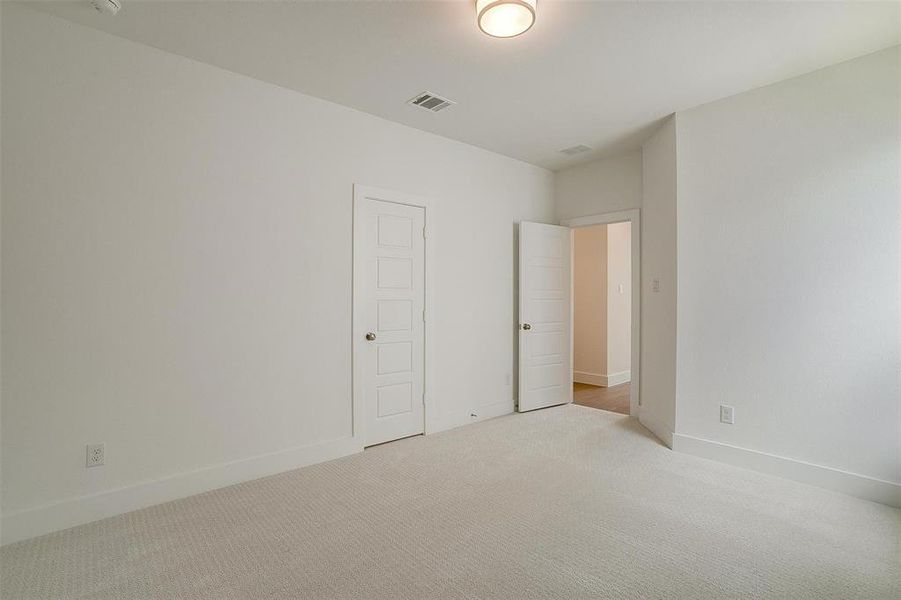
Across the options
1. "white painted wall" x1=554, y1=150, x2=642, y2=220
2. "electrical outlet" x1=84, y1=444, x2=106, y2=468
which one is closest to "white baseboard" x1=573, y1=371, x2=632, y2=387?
"white painted wall" x1=554, y1=150, x2=642, y2=220

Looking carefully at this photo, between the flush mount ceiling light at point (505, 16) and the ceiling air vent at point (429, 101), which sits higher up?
the ceiling air vent at point (429, 101)

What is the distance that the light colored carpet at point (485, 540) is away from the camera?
1.85 metres

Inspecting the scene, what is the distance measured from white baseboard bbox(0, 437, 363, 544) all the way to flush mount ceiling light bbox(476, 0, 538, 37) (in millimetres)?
3030

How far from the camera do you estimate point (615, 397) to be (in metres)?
5.50

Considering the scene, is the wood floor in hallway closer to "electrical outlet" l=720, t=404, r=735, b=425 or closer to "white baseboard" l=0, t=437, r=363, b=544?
"electrical outlet" l=720, t=404, r=735, b=425

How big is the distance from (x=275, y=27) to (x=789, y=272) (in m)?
3.69

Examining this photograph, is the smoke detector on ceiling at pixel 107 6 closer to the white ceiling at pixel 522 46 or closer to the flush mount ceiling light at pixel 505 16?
the white ceiling at pixel 522 46

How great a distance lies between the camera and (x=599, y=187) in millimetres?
4840

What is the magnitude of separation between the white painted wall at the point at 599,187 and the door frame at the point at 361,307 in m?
1.98

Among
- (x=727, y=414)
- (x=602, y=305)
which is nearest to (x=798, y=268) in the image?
(x=727, y=414)

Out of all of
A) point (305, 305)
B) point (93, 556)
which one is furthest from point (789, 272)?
point (93, 556)

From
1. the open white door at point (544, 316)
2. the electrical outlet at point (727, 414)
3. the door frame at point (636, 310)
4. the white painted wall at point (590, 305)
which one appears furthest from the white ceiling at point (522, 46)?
the white painted wall at point (590, 305)

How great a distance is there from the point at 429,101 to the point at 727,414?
132 inches

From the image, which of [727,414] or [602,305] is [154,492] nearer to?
[727,414]
